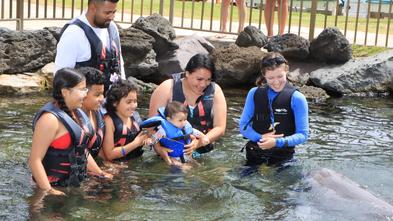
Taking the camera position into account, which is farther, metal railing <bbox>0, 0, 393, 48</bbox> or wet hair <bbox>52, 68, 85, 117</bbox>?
metal railing <bbox>0, 0, 393, 48</bbox>

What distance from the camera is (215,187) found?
5.75 meters

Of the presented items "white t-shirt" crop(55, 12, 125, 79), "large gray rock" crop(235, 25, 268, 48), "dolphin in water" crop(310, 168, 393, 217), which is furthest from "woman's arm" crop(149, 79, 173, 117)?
"large gray rock" crop(235, 25, 268, 48)

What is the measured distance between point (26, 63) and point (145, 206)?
5.96 metres

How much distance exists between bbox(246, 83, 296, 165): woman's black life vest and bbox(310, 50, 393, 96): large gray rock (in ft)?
17.2

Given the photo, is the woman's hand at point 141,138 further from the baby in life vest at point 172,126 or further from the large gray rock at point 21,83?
the large gray rock at point 21,83

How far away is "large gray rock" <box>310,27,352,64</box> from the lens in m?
11.5

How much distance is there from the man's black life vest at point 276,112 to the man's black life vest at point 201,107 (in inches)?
19.6

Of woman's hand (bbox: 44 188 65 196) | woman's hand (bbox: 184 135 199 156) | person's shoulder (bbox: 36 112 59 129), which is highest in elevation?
person's shoulder (bbox: 36 112 59 129)

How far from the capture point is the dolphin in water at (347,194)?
201 inches

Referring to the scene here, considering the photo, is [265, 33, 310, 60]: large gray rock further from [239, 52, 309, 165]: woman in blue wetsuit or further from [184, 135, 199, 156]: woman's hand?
[184, 135, 199, 156]: woman's hand

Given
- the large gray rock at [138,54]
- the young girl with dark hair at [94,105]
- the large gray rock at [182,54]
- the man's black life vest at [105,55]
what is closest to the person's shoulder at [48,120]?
the young girl with dark hair at [94,105]

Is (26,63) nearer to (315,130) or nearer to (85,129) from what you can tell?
(315,130)

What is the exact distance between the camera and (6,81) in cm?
1000

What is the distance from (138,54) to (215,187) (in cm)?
554
